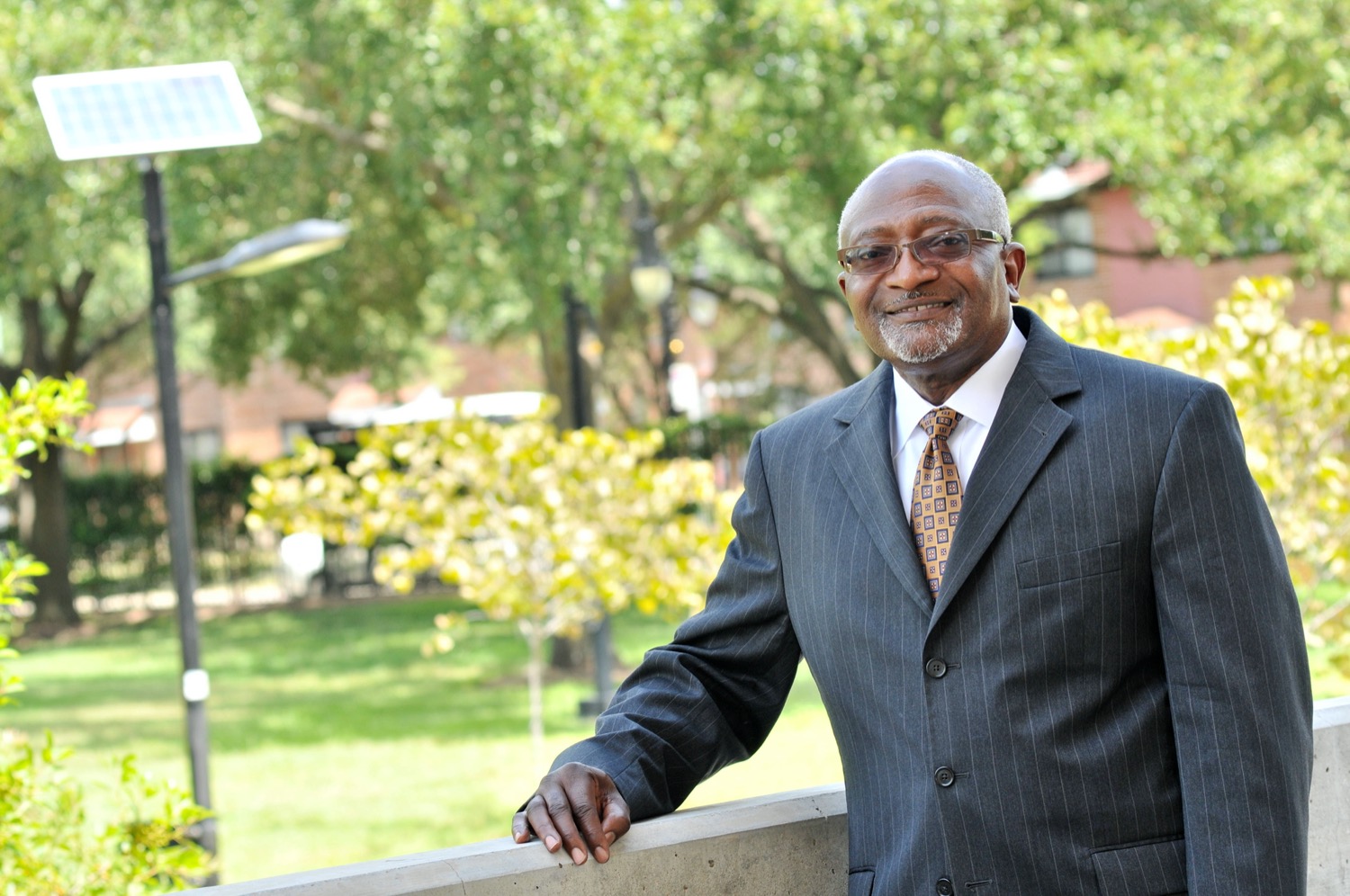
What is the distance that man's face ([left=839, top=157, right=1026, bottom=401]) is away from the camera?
2.35m

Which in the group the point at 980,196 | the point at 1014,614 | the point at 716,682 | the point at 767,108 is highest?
the point at 767,108

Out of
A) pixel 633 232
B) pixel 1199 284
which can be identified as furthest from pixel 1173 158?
pixel 1199 284

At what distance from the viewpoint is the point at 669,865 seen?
252cm

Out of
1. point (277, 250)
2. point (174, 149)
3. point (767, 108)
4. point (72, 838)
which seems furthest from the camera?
point (767, 108)

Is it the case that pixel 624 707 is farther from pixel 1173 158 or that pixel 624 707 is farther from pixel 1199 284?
pixel 1199 284

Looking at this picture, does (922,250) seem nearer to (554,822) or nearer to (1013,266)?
(1013,266)

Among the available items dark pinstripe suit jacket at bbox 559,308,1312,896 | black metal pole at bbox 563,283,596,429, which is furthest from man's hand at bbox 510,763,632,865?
black metal pole at bbox 563,283,596,429

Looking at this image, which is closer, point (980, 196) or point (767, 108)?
point (980, 196)

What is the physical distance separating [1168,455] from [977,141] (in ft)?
39.0

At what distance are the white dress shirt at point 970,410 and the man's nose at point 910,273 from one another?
0.18 metres

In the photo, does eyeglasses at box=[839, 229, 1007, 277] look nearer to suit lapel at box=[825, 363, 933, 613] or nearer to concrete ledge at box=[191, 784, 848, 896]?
suit lapel at box=[825, 363, 933, 613]

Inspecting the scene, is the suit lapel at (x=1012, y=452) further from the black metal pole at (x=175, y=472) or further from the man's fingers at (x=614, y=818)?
the black metal pole at (x=175, y=472)

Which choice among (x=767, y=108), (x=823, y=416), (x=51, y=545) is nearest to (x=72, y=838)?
(x=823, y=416)

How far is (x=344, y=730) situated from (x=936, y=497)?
431 inches
